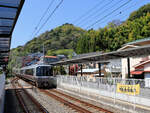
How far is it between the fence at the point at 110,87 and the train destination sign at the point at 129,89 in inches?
4.8

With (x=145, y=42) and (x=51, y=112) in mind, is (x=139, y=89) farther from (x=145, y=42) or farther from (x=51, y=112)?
(x=145, y=42)

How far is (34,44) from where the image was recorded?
104 metres

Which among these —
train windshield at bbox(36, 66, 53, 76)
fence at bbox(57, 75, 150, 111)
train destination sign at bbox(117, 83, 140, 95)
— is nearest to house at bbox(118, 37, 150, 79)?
fence at bbox(57, 75, 150, 111)

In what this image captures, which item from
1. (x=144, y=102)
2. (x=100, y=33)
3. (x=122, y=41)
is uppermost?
(x=100, y=33)

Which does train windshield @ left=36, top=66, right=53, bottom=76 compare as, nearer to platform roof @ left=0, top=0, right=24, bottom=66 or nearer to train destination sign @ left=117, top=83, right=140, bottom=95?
train destination sign @ left=117, top=83, right=140, bottom=95

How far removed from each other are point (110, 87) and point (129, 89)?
1.94m

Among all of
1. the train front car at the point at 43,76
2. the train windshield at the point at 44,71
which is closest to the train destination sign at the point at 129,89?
the train front car at the point at 43,76

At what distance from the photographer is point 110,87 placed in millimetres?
11156

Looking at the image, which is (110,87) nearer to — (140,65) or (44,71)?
(140,65)

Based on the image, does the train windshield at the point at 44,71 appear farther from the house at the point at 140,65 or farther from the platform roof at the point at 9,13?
the platform roof at the point at 9,13

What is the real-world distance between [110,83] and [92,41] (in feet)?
137

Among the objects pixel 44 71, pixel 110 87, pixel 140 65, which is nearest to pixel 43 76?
pixel 44 71

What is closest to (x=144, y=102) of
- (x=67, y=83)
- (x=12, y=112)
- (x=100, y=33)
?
(x=12, y=112)

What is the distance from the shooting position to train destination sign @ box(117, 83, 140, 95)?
8861 millimetres
